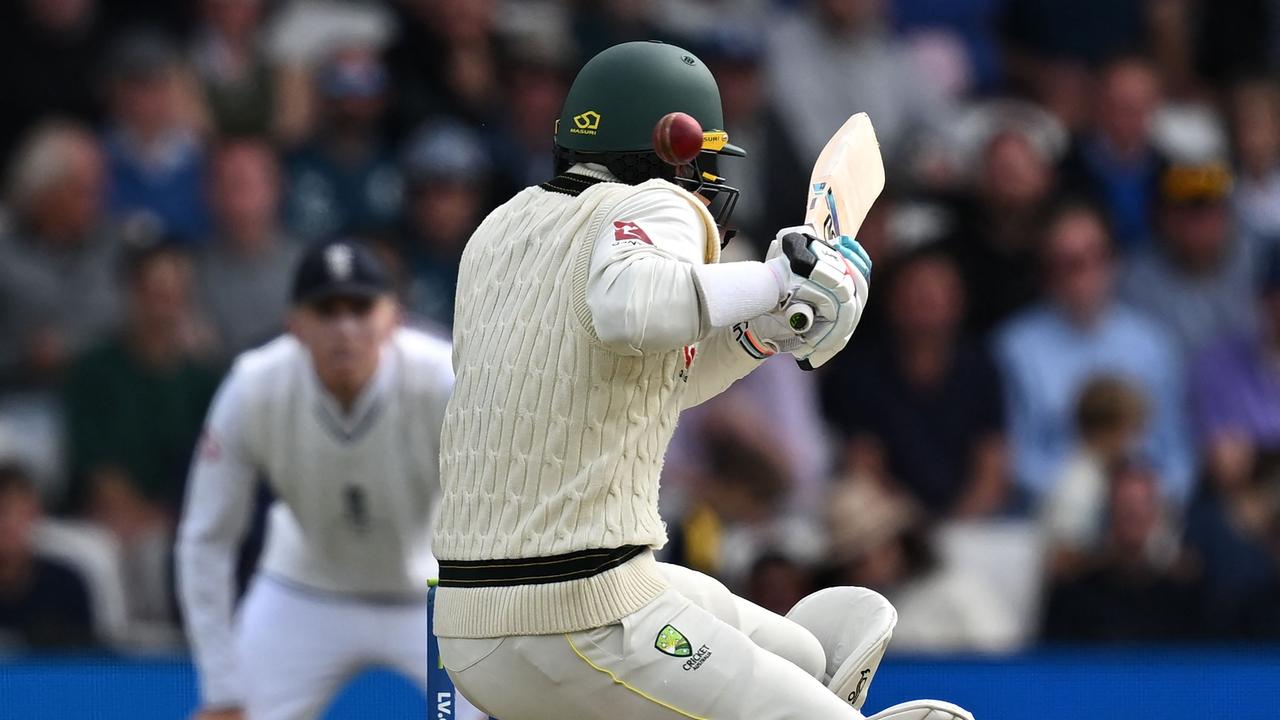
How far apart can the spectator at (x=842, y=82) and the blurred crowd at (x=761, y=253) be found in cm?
2

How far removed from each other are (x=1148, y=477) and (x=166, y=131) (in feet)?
15.1

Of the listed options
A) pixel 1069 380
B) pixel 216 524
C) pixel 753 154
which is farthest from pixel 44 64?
pixel 1069 380

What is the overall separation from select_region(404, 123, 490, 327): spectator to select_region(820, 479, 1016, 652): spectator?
203 centimetres

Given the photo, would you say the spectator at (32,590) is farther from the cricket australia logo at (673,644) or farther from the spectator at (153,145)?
the cricket australia logo at (673,644)

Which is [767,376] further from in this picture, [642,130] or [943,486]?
[642,130]

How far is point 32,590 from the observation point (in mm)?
7754

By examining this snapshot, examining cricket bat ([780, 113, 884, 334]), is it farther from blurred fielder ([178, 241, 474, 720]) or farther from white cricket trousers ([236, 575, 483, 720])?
white cricket trousers ([236, 575, 483, 720])

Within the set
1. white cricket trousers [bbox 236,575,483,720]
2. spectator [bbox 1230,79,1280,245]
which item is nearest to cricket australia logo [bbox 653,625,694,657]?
white cricket trousers [bbox 236,575,483,720]

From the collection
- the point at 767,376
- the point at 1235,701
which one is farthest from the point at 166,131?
the point at 1235,701

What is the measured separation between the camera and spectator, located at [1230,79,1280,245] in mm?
9352

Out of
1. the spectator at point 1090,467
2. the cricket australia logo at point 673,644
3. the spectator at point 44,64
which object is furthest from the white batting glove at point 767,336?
the spectator at point 44,64

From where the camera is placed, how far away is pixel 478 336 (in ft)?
11.9

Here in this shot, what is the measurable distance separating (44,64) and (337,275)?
4.05 metres

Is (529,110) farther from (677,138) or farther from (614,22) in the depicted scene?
(677,138)
